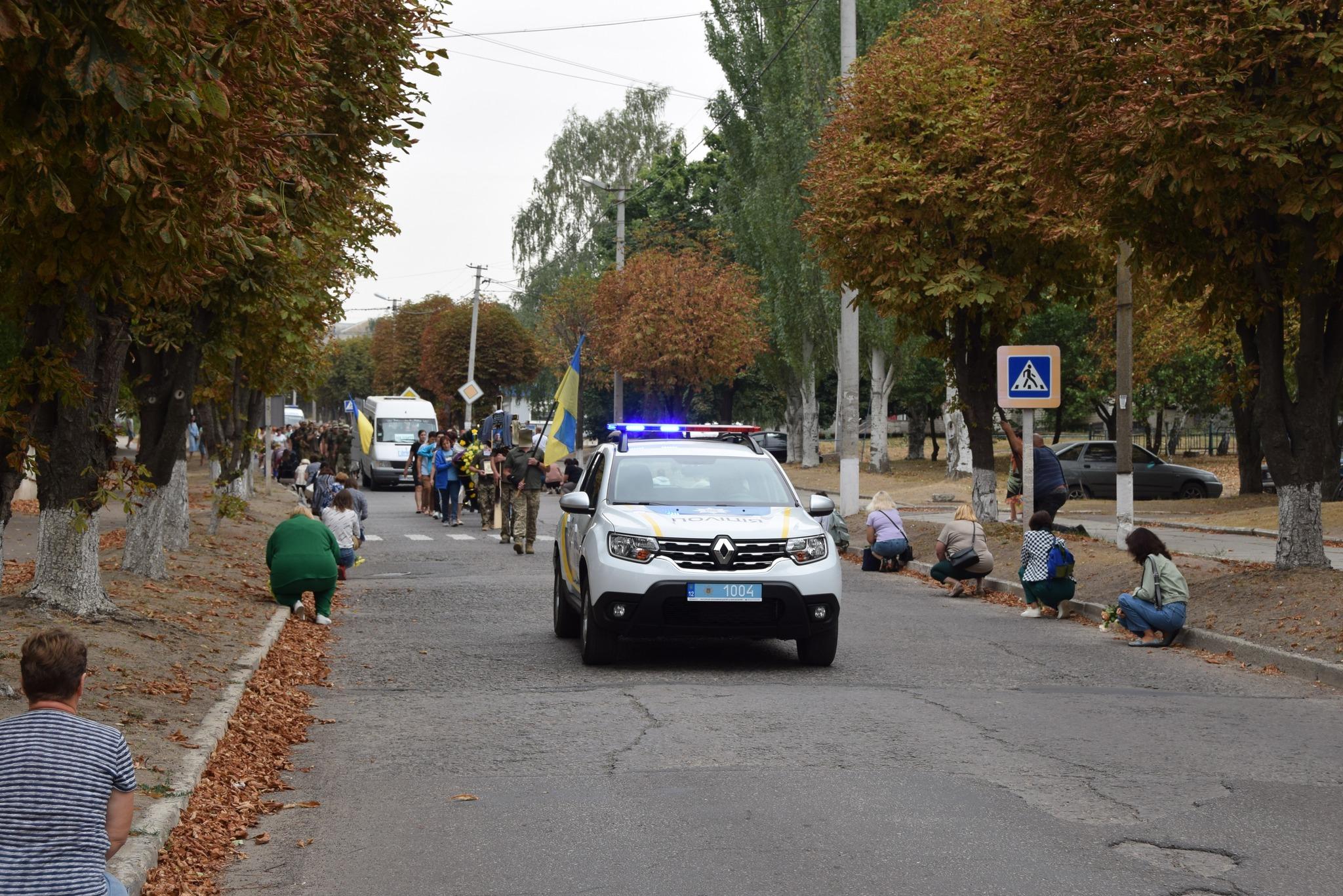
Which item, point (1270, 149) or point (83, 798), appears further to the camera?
point (1270, 149)

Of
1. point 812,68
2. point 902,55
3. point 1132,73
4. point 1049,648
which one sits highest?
point 812,68

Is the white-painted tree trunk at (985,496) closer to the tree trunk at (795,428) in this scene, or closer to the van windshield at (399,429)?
the van windshield at (399,429)

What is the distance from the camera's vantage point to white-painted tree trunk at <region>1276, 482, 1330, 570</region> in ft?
49.5

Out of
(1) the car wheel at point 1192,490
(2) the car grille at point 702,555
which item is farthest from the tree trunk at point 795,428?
(2) the car grille at point 702,555

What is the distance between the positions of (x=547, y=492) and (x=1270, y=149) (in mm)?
30445

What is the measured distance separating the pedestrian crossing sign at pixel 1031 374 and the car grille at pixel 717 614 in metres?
8.62

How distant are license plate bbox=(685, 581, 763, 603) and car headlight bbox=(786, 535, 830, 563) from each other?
1.48ft

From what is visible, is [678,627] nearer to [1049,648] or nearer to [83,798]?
[1049,648]

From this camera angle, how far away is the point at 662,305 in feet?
187

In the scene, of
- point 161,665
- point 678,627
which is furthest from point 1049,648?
point 161,665

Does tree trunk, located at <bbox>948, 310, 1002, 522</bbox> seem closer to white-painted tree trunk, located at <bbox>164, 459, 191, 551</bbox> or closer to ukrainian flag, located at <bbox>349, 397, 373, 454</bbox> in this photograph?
white-painted tree trunk, located at <bbox>164, 459, 191, 551</bbox>

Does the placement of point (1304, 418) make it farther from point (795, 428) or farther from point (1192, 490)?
point (795, 428)

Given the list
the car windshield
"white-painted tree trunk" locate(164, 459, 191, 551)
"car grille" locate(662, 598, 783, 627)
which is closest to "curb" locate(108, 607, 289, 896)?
"car grille" locate(662, 598, 783, 627)

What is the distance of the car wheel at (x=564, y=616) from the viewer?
13.4 meters
